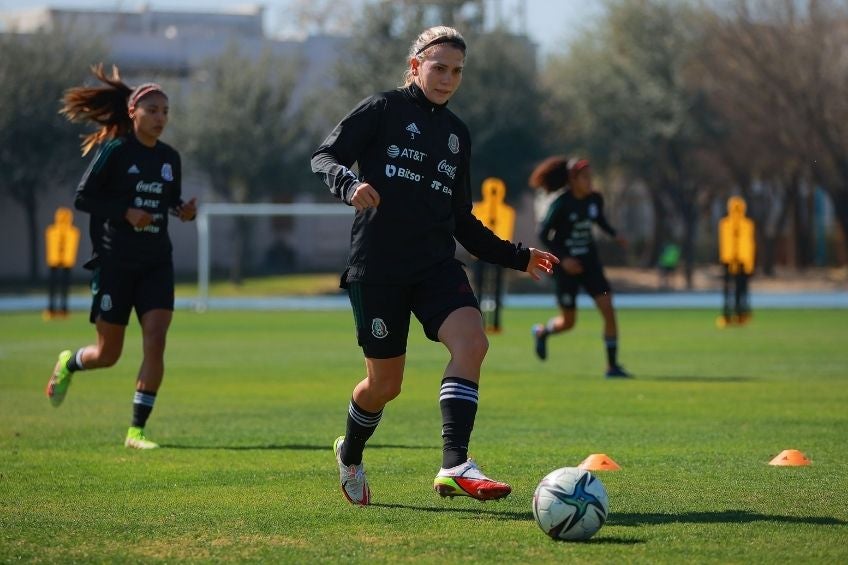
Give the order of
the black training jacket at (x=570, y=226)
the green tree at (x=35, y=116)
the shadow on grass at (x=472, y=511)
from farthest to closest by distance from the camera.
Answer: the green tree at (x=35, y=116)
the black training jacket at (x=570, y=226)
the shadow on grass at (x=472, y=511)

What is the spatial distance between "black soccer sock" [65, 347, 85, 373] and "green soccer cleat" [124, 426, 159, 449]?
2.56 ft

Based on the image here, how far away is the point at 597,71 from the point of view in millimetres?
53750

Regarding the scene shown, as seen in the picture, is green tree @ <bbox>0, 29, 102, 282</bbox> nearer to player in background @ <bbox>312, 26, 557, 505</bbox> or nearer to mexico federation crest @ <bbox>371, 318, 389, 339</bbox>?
player in background @ <bbox>312, 26, 557, 505</bbox>

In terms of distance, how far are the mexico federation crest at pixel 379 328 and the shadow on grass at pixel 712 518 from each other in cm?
135

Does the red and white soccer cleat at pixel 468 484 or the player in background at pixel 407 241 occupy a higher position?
the player in background at pixel 407 241

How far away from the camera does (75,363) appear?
10547 millimetres

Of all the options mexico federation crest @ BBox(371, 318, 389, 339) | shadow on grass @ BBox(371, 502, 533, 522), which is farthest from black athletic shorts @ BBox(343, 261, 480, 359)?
shadow on grass @ BBox(371, 502, 533, 522)

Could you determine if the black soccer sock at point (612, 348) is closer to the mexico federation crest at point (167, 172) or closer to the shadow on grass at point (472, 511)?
the mexico federation crest at point (167, 172)

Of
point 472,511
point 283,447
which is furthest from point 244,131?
point 472,511

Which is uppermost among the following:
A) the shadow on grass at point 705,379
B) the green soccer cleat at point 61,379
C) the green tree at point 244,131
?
the green tree at point 244,131

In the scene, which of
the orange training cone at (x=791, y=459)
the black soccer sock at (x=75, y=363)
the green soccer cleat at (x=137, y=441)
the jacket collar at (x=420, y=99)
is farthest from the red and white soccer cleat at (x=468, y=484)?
the black soccer sock at (x=75, y=363)

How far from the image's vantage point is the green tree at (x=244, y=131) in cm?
5197

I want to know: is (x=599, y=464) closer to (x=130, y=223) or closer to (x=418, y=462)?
(x=418, y=462)

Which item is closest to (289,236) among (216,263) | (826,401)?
(216,263)
